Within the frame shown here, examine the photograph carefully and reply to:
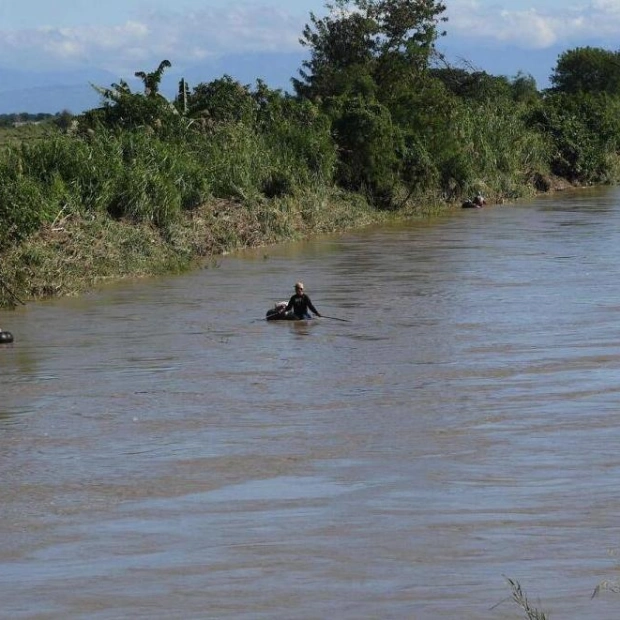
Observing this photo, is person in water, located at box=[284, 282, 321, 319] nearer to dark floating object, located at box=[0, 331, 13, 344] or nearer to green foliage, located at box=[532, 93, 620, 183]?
dark floating object, located at box=[0, 331, 13, 344]

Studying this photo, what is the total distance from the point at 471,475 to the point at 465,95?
48.9 meters

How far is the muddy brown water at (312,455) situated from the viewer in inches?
307

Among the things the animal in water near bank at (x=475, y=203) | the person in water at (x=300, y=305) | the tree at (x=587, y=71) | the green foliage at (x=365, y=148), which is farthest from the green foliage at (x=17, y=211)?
the tree at (x=587, y=71)

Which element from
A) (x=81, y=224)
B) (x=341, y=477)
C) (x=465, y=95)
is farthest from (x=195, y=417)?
(x=465, y=95)

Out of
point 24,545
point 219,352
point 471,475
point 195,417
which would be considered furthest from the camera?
point 219,352

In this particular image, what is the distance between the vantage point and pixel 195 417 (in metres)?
13.1

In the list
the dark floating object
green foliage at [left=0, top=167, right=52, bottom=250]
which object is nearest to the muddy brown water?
the dark floating object

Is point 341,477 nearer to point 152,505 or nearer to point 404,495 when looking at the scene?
point 404,495

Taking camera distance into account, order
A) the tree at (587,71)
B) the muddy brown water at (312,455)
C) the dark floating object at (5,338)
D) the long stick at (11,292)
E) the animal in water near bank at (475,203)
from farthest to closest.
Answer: the tree at (587,71)
the animal in water near bank at (475,203)
the long stick at (11,292)
the dark floating object at (5,338)
the muddy brown water at (312,455)

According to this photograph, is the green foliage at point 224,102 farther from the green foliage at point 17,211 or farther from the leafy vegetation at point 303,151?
the green foliage at point 17,211

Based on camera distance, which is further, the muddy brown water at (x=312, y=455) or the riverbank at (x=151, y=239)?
the riverbank at (x=151, y=239)

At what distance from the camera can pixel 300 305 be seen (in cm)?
1939

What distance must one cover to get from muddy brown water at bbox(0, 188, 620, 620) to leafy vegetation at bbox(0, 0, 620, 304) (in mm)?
4014

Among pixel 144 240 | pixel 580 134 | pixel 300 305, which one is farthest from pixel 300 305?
pixel 580 134
